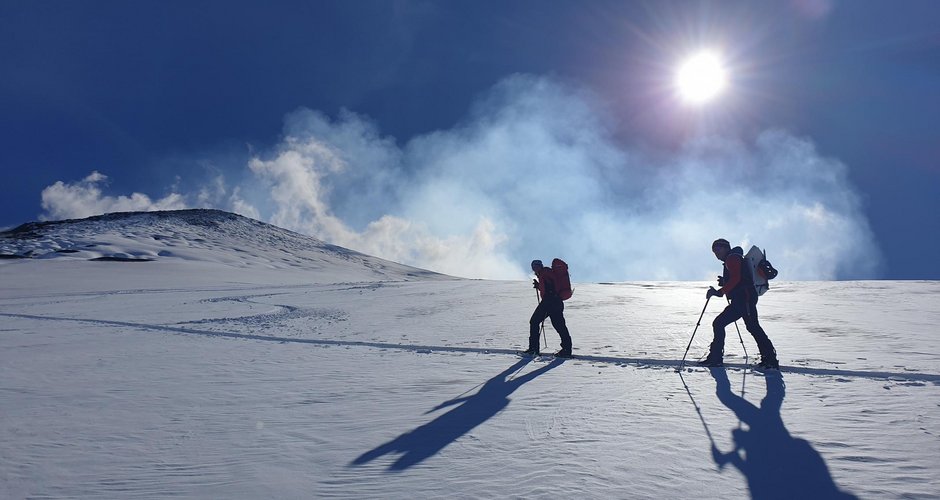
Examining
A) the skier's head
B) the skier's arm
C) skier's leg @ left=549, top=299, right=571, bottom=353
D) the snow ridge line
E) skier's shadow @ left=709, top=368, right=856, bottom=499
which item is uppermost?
the skier's head

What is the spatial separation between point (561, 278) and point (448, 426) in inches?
212

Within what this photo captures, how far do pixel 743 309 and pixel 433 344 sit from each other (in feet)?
19.3

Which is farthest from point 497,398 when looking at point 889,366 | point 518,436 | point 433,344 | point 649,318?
point 649,318

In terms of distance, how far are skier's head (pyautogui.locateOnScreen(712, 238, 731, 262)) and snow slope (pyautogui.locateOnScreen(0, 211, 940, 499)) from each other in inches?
68.3

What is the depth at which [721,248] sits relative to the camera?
29.3 feet

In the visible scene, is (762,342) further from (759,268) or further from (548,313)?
(548,313)

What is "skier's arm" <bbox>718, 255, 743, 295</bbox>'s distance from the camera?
8477 millimetres

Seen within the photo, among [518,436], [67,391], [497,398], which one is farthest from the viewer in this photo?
[67,391]

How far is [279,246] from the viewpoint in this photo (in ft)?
261

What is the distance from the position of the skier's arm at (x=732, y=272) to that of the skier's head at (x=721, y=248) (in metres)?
0.27

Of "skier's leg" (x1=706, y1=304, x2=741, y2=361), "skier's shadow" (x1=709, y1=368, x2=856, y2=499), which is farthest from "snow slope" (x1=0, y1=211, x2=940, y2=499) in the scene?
"skier's leg" (x1=706, y1=304, x2=741, y2=361)

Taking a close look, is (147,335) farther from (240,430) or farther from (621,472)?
(621,472)

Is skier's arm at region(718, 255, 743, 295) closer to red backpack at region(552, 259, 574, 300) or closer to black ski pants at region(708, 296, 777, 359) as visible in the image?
black ski pants at region(708, 296, 777, 359)

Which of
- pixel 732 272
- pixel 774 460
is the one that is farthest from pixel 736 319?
pixel 774 460
